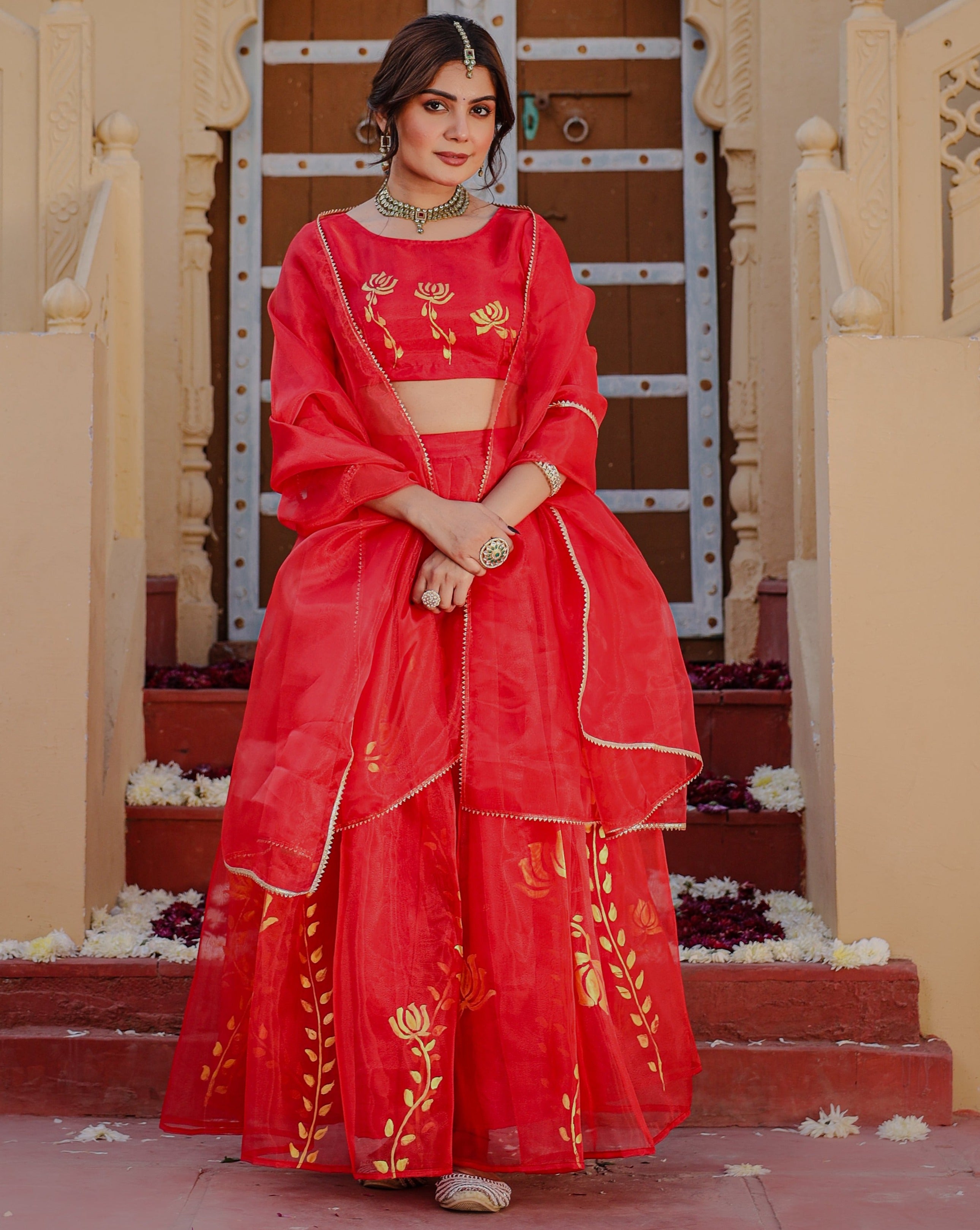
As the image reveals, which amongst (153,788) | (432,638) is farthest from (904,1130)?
(153,788)

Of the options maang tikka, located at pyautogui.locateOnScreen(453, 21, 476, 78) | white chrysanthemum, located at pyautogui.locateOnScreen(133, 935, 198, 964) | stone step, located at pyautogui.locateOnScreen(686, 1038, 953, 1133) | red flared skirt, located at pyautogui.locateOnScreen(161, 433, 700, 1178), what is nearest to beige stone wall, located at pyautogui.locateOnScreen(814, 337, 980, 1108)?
stone step, located at pyautogui.locateOnScreen(686, 1038, 953, 1133)

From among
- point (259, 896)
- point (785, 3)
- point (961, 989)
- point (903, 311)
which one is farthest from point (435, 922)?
point (785, 3)

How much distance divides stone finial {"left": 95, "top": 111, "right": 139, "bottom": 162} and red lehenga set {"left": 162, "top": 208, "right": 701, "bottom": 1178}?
67.1 inches

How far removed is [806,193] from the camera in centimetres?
374

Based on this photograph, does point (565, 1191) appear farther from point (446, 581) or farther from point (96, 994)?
point (96, 994)

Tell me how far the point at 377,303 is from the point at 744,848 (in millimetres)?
1727

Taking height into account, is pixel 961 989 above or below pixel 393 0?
below

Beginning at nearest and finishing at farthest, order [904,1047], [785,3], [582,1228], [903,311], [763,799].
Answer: [582,1228]
[904,1047]
[763,799]
[903,311]
[785,3]

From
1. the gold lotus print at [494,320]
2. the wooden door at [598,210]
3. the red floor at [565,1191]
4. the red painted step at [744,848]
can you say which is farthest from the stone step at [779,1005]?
the wooden door at [598,210]

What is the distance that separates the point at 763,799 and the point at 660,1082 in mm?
1211

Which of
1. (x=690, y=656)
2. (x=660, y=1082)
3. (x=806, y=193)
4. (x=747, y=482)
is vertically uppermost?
(x=806, y=193)

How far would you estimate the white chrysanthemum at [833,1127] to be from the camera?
270cm

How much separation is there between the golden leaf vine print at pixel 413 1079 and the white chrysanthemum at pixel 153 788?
1.44 meters

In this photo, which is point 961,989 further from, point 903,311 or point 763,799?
point 903,311
